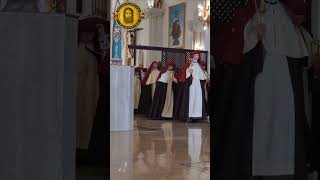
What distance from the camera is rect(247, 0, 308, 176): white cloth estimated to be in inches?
93.5

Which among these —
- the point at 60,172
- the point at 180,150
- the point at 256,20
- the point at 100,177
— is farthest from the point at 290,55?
the point at 180,150

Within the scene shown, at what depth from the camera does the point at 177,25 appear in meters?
12.4

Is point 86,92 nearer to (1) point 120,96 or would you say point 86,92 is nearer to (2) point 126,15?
(1) point 120,96

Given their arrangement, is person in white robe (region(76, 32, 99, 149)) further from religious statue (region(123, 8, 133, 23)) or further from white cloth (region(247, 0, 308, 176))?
religious statue (region(123, 8, 133, 23))

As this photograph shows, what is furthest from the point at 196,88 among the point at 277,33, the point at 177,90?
the point at 277,33

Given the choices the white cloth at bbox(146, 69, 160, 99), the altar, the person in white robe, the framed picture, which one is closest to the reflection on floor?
the person in white robe

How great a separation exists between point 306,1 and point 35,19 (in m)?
1.41

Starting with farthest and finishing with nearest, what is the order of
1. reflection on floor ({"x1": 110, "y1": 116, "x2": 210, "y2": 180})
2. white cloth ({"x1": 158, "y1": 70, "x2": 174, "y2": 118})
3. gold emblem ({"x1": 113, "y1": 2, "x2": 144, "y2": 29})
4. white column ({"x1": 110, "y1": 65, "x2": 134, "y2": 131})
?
white cloth ({"x1": 158, "y1": 70, "x2": 174, "y2": 118}) → gold emblem ({"x1": 113, "y1": 2, "x2": 144, "y2": 29}) → white column ({"x1": 110, "y1": 65, "x2": 134, "y2": 131}) → reflection on floor ({"x1": 110, "y1": 116, "x2": 210, "y2": 180})

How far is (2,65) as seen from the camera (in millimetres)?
1702

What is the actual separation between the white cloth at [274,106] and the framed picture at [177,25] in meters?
9.69

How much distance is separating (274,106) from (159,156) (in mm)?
2261

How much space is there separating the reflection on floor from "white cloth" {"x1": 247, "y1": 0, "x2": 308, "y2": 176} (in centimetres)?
105

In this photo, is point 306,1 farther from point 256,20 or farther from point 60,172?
point 60,172

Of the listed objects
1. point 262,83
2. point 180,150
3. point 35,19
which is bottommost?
point 180,150
